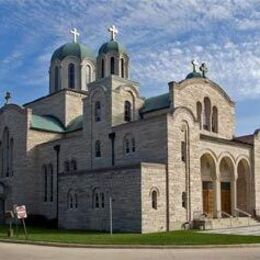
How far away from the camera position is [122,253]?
21031 mm

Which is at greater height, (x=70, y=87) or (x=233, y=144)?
(x=70, y=87)

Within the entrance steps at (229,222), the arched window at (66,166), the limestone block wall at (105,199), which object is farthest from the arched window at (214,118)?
the arched window at (66,166)

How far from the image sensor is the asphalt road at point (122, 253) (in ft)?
63.8

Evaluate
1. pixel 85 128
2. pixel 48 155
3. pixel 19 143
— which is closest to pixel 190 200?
pixel 85 128

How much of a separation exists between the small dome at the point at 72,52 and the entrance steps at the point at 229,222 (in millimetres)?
21565

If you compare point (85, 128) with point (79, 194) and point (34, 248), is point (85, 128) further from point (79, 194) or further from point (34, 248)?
point (34, 248)

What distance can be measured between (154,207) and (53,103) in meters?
19.7

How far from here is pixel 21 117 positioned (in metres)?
46.3

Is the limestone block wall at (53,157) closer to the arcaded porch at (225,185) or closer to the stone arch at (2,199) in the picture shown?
the stone arch at (2,199)

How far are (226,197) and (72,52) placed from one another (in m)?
20.2

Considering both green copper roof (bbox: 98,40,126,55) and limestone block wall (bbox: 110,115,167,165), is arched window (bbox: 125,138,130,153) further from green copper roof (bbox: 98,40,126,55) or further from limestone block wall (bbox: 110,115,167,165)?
green copper roof (bbox: 98,40,126,55)

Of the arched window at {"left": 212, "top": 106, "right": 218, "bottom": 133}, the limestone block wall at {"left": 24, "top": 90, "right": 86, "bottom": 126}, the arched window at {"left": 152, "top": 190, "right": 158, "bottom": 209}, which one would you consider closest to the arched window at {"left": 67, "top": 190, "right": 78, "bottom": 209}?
the arched window at {"left": 152, "top": 190, "right": 158, "bottom": 209}

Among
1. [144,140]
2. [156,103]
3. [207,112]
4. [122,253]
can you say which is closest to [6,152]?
[156,103]

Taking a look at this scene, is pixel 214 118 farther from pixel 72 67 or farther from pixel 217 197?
pixel 72 67
